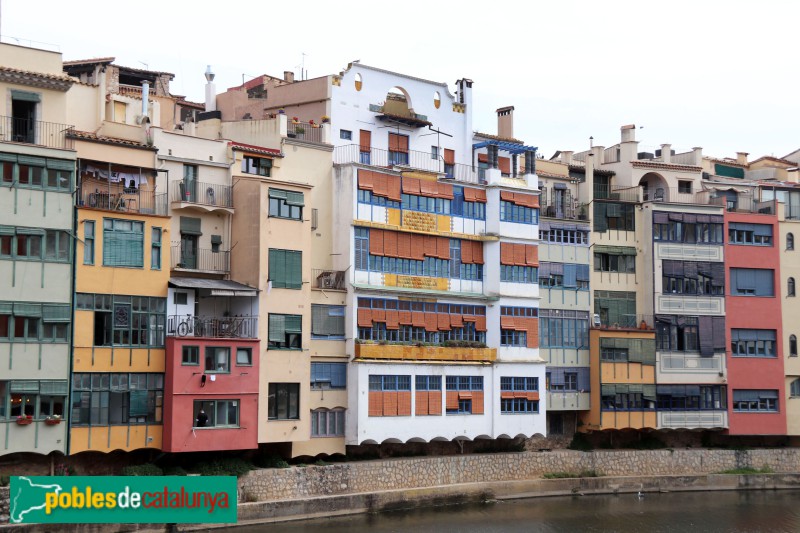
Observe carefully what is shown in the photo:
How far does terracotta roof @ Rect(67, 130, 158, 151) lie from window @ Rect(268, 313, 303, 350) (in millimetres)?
7572

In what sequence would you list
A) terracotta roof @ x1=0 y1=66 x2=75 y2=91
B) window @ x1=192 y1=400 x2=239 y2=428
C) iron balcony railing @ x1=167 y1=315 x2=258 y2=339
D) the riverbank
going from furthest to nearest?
the riverbank → iron balcony railing @ x1=167 y1=315 x2=258 y2=339 → window @ x1=192 y1=400 x2=239 y2=428 → terracotta roof @ x1=0 y1=66 x2=75 y2=91

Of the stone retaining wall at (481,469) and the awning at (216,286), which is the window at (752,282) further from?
the awning at (216,286)

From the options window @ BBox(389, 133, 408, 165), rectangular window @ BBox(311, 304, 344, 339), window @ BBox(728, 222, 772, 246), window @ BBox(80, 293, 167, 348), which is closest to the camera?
window @ BBox(80, 293, 167, 348)

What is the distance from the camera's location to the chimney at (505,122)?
200 feet

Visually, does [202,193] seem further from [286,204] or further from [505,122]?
[505,122]

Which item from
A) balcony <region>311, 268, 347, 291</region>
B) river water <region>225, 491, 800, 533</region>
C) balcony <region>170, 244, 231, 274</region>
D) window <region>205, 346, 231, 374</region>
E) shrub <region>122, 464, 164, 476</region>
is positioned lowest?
river water <region>225, 491, 800, 533</region>

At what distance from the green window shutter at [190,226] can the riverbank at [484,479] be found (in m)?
8.97

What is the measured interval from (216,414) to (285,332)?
14.3 feet

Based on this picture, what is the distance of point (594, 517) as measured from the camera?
49156 millimetres

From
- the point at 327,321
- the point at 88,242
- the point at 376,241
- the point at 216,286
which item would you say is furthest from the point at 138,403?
the point at 376,241

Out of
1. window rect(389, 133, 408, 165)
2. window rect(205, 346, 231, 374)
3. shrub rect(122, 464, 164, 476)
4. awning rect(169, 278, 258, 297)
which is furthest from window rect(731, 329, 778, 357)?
shrub rect(122, 464, 164, 476)

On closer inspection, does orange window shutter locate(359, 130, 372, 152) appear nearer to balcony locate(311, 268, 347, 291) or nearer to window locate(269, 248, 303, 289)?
balcony locate(311, 268, 347, 291)

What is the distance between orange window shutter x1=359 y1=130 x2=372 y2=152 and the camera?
52.3 metres

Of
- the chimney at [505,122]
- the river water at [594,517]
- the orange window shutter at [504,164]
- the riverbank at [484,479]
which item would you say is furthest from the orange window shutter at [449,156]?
the river water at [594,517]
